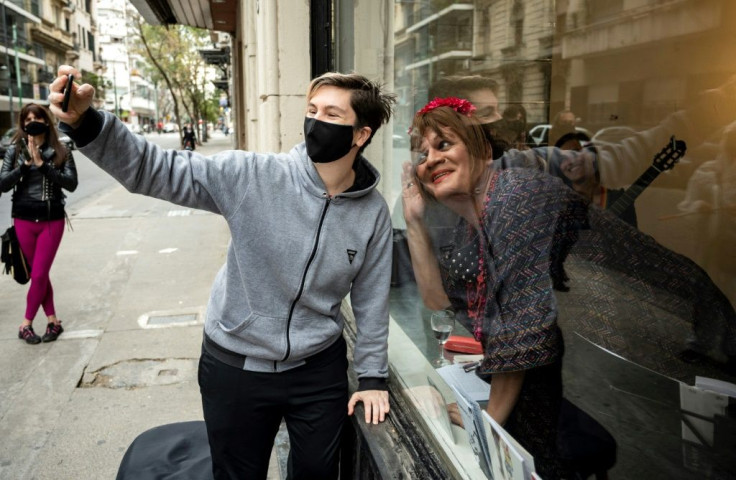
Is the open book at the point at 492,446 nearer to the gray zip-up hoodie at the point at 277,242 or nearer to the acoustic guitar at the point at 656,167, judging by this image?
the gray zip-up hoodie at the point at 277,242

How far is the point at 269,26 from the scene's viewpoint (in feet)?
13.8

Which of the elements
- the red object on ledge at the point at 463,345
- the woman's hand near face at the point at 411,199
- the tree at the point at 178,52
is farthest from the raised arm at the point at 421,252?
the tree at the point at 178,52

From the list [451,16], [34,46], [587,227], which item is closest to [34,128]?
[451,16]

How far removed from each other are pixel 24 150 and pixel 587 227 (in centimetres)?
473

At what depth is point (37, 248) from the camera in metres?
5.14

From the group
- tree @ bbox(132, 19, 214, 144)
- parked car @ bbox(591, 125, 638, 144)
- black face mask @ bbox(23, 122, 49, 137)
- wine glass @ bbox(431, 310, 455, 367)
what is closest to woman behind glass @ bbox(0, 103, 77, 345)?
black face mask @ bbox(23, 122, 49, 137)

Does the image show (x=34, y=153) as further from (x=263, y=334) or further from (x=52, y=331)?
(x=263, y=334)

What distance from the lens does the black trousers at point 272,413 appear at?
7.14ft

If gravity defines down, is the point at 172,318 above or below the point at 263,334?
below

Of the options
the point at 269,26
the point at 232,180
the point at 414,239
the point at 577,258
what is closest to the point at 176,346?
the point at 269,26

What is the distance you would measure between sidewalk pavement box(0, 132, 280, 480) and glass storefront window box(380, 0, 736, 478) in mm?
1879

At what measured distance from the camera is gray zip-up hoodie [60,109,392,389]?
79.6 inches

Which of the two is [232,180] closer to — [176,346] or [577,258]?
[577,258]

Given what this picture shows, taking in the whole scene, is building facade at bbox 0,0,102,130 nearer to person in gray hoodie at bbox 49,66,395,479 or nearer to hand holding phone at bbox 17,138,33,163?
hand holding phone at bbox 17,138,33,163
